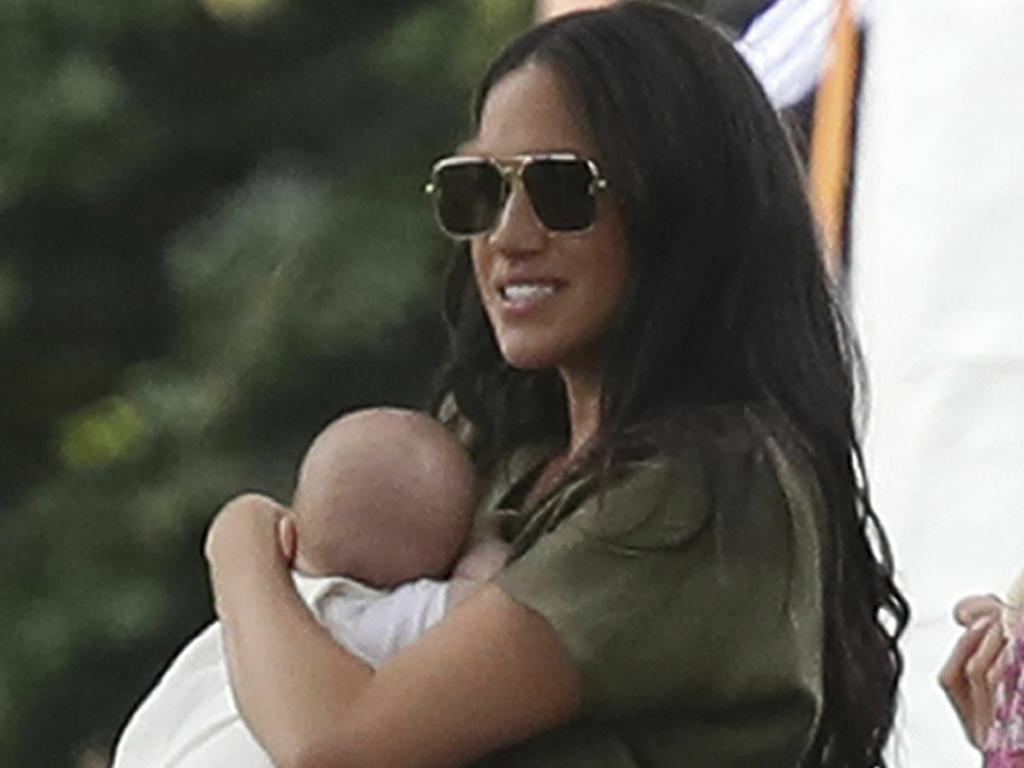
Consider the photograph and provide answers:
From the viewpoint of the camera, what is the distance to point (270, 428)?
6.08m

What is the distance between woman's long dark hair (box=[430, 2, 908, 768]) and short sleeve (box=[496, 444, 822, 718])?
66mm

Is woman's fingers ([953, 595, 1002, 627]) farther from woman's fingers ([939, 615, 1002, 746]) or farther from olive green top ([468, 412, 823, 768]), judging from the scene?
olive green top ([468, 412, 823, 768])

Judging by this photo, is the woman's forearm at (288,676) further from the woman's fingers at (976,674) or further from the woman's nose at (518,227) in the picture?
the woman's fingers at (976,674)

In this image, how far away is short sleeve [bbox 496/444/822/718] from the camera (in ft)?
7.20

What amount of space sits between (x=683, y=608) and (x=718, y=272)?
256 millimetres

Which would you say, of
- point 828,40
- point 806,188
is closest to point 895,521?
point 828,40

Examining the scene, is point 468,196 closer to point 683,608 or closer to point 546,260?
point 546,260

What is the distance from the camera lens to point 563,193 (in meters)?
2.29

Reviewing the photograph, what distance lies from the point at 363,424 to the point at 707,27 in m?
0.37

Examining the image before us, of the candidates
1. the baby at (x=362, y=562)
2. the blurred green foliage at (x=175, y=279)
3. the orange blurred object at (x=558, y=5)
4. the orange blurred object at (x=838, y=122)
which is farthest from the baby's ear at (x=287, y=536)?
the blurred green foliage at (x=175, y=279)

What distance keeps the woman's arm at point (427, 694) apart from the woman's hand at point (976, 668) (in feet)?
1.18

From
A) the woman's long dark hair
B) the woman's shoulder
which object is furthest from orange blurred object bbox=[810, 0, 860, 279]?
the woman's shoulder

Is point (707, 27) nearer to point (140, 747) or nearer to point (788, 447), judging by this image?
point (788, 447)

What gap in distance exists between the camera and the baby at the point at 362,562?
2297mm
